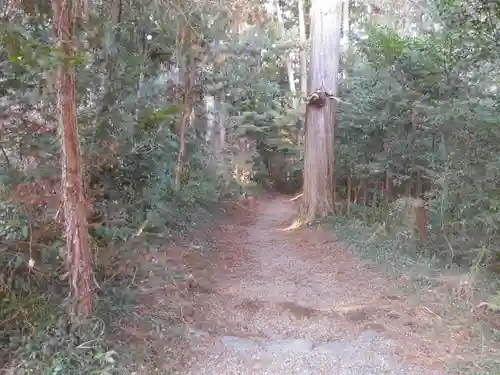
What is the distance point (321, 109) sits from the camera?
955 centimetres

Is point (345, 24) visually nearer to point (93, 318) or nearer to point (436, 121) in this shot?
point (436, 121)

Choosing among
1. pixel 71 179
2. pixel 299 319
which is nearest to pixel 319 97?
pixel 299 319

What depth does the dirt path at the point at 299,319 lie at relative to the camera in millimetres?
3982

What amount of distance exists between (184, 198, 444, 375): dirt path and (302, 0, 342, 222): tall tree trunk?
6.25 ft

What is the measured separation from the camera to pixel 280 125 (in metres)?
19.5

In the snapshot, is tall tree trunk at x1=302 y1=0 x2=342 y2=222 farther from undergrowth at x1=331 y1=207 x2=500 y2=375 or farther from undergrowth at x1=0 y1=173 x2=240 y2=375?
undergrowth at x1=0 y1=173 x2=240 y2=375

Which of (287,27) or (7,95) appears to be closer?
(7,95)

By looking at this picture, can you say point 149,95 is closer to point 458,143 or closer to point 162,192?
point 162,192


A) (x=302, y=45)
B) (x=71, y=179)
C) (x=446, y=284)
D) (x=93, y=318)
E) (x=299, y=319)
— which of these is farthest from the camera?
(x=302, y=45)

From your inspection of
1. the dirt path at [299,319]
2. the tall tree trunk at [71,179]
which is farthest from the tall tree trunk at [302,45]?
the tall tree trunk at [71,179]

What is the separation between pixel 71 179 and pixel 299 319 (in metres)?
2.75

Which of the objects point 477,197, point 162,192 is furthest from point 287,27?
point 477,197

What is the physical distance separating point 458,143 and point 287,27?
48.3ft

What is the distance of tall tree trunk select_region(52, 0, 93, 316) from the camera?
3377 mm
